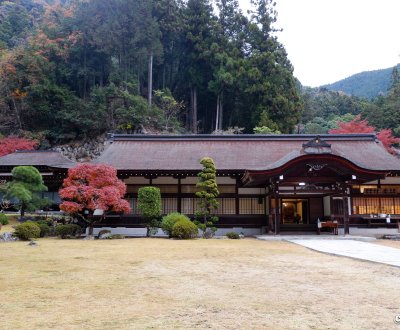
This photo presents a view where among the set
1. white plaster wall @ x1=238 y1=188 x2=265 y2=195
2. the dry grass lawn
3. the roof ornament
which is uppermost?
the roof ornament

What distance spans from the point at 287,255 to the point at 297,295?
5.10 meters

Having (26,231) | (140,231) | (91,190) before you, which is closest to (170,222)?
(140,231)

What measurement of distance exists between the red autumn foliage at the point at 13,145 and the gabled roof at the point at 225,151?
45.6 feet

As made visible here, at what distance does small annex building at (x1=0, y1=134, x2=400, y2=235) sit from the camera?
17516mm

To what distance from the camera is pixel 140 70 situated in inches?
1682

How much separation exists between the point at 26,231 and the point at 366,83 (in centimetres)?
9820

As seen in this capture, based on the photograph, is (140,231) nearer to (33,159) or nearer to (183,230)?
(183,230)

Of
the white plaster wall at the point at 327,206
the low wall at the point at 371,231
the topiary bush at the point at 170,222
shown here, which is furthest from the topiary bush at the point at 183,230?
the low wall at the point at 371,231

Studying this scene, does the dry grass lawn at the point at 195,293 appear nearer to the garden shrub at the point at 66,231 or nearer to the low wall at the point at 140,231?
the garden shrub at the point at 66,231

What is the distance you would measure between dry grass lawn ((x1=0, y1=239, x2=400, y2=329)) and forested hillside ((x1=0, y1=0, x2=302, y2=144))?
29.5 meters

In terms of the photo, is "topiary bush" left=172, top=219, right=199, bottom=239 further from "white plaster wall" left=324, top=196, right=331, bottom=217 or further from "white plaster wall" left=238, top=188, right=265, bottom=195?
"white plaster wall" left=324, top=196, right=331, bottom=217

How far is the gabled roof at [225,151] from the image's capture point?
20422mm

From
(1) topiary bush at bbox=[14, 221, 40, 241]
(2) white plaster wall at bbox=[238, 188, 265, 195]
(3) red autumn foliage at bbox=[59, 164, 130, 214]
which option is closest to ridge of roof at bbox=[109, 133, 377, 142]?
(2) white plaster wall at bbox=[238, 188, 265, 195]

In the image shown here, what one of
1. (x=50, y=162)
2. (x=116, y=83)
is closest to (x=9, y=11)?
(x=116, y=83)
